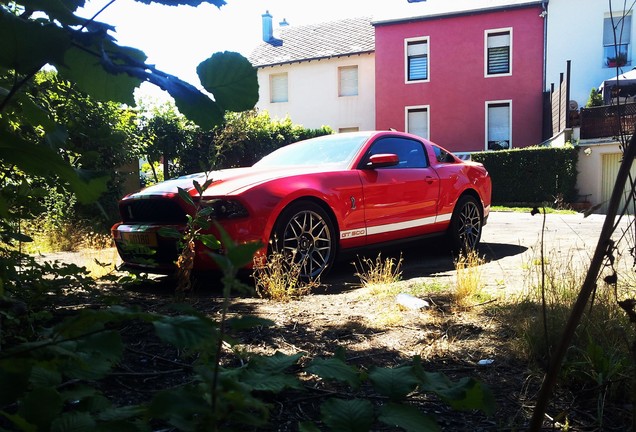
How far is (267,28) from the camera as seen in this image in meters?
27.8

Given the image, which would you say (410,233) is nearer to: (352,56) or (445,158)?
(445,158)

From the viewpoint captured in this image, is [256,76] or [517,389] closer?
[256,76]

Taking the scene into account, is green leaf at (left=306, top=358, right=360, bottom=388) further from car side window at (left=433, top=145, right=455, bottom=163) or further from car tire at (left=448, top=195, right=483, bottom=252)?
car side window at (left=433, top=145, right=455, bottom=163)

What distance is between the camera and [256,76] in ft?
3.71

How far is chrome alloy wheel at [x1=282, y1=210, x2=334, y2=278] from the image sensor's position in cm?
474

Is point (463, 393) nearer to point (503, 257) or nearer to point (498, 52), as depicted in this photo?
point (503, 257)

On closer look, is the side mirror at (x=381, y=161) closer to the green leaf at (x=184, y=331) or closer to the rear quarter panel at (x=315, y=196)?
the rear quarter panel at (x=315, y=196)

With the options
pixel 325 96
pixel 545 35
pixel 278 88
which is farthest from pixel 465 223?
pixel 278 88

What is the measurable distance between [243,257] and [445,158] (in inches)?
245

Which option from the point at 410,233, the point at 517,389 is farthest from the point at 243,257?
the point at 410,233

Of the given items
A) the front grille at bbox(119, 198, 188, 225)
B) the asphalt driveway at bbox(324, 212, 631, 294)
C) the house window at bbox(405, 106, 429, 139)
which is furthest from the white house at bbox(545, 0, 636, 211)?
the front grille at bbox(119, 198, 188, 225)

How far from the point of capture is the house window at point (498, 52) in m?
21.9

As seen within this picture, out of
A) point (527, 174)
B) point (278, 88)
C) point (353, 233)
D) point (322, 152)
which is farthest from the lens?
point (278, 88)

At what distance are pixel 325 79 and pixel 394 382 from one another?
24.6 metres
